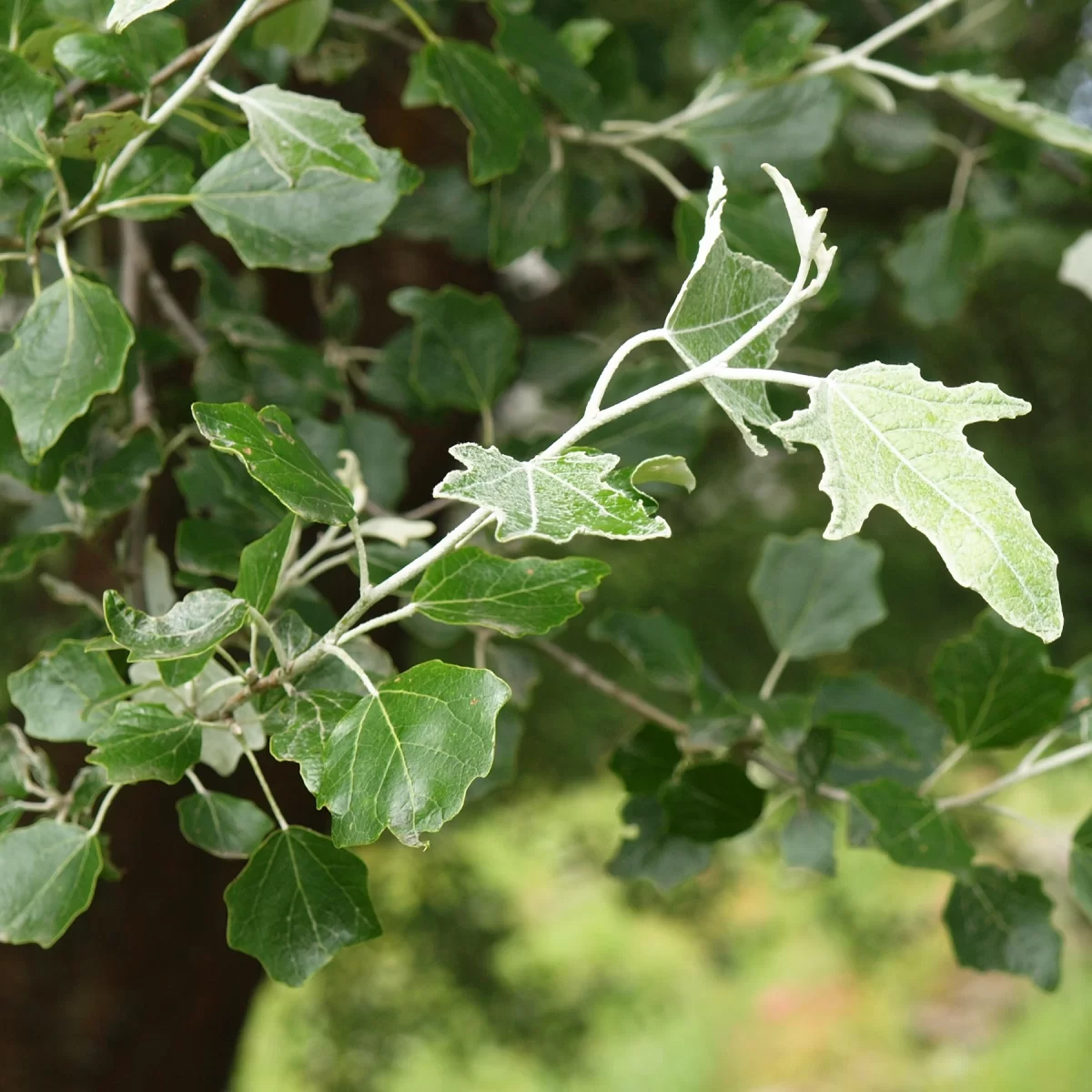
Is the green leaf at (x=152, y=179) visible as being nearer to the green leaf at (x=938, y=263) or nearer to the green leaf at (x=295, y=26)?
the green leaf at (x=295, y=26)

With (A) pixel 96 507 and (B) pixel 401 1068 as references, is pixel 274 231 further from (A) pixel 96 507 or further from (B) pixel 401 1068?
(B) pixel 401 1068

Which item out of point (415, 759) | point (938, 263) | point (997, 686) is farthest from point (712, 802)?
point (938, 263)

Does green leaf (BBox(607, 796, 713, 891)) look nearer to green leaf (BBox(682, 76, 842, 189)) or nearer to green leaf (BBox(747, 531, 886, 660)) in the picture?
green leaf (BBox(747, 531, 886, 660))

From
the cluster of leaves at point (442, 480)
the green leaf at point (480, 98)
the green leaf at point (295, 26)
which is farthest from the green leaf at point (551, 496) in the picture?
the green leaf at point (295, 26)

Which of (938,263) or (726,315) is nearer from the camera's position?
(726,315)

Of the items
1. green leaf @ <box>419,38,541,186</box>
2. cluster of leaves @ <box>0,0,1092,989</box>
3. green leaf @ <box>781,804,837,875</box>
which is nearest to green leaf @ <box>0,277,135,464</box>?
cluster of leaves @ <box>0,0,1092,989</box>

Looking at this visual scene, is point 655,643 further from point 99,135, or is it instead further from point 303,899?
point 99,135
